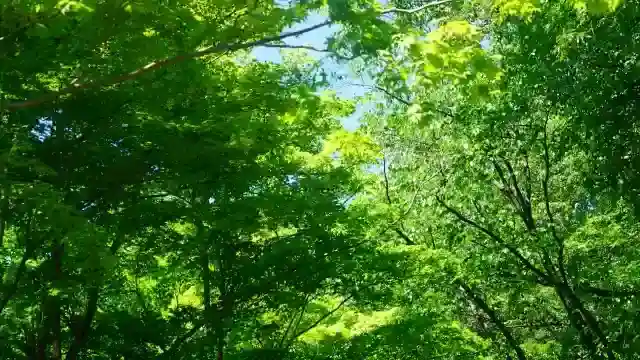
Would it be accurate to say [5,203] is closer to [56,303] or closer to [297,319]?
[56,303]

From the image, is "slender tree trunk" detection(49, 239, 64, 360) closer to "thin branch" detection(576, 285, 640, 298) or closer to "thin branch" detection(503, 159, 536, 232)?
"thin branch" detection(576, 285, 640, 298)

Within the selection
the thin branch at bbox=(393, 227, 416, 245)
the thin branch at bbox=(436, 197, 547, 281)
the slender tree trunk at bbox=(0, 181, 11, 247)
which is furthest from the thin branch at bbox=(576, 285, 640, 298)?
the slender tree trunk at bbox=(0, 181, 11, 247)

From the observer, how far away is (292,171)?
29.9 ft

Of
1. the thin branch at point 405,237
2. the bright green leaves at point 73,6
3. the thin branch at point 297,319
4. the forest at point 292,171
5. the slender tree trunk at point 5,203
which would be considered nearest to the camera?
the bright green leaves at point 73,6

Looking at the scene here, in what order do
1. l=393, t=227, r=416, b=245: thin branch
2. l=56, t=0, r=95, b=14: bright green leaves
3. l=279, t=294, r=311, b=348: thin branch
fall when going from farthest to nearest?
l=393, t=227, r=416, b=245: thin branch
l=279, t=294, r=311, b=348: thin branch
l=56, t=0, r=95, b=14: bright green leaves

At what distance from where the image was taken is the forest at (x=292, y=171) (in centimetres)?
477

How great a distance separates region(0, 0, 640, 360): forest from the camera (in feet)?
15.6

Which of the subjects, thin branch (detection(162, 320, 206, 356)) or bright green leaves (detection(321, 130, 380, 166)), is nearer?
bright green leaves (detection(321, 130, 380, 166))

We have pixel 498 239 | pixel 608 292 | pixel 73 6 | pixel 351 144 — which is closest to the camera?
pixel 73 6

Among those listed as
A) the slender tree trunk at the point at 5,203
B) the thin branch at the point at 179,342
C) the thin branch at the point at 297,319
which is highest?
the thin branch at the point at 297,319

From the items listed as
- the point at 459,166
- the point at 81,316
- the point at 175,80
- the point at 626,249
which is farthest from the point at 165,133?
the point at 626,249

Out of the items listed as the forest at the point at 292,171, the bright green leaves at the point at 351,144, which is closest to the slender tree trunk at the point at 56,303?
the forest at the point at 292,171

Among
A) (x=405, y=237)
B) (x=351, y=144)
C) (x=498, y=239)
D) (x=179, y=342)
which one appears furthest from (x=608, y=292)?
(x=179, y=342)

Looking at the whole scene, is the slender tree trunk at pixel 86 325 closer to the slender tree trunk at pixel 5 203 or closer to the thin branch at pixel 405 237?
the slender tree trunk at pixel 5 203
